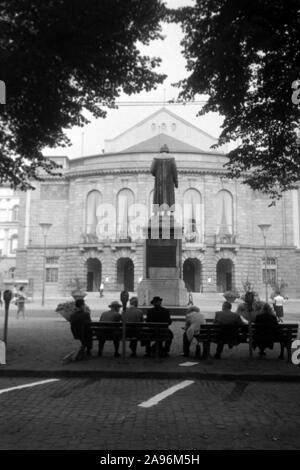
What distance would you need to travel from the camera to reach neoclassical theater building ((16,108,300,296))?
1879 inches

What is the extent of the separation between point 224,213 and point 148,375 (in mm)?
42257

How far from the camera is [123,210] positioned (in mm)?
48781

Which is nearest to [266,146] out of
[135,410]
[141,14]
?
[141,14]

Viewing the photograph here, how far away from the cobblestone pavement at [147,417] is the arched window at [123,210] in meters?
41.4

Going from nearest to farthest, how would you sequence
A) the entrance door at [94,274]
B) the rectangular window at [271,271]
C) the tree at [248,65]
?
1. the tree at [248,65]
2. the rectangular window at [271,271]
3. the entrance door at [94,274]

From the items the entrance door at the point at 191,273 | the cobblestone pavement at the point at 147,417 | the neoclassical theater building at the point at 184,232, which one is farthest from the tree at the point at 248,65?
the entrance door at the point at 191,273

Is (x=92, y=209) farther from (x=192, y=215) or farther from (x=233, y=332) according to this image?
(x=233, y=332)

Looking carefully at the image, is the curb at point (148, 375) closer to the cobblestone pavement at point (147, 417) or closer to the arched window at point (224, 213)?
the cobblestone pavement at point (147, 417)

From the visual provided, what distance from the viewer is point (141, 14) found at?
10.4 metres

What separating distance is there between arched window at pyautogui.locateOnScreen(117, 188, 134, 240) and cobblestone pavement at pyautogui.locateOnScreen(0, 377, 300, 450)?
41.4m

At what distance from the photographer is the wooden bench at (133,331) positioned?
364 inches

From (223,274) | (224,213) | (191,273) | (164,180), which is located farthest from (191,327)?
(223,274)

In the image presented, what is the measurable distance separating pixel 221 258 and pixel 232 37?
3825 cm

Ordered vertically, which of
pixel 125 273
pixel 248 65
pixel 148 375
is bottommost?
pixel 148 375
